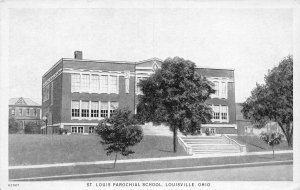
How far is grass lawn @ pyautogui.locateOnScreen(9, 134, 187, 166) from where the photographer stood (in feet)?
66.1

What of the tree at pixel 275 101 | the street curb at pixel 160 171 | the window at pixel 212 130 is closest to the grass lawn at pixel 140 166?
the street curb at pixel 160 171

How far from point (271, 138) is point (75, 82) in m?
10.2

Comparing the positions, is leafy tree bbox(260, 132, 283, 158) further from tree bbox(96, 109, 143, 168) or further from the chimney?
the chimney

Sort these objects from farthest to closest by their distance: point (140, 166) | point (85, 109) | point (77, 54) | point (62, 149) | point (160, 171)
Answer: point (85, 109) → point (77, 54) → point (62, 149) → point (140, 166) → point (160, 171)

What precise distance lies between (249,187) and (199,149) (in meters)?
5.43

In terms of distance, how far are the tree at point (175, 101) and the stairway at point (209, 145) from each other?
1.08 meters

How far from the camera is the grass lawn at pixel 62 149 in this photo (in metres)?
20.1

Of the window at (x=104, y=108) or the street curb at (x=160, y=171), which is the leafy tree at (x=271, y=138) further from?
the window at (x=104, y=108)

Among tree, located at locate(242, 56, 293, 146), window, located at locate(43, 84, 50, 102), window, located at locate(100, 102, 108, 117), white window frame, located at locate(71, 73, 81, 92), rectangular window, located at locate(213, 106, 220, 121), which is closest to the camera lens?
tree, located at locate(242, 56, 293, 146)

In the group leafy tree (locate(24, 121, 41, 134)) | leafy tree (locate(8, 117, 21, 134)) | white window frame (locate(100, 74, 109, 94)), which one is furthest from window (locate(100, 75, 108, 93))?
leafy tree (locate(8, 117, 21, 134))

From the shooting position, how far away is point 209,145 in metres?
24.5

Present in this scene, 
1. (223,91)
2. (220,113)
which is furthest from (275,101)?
(220,113)

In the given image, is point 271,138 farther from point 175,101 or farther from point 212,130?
point 175,101

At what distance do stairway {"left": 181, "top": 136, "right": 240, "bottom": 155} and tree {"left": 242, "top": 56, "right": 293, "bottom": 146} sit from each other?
2051 millimetres
